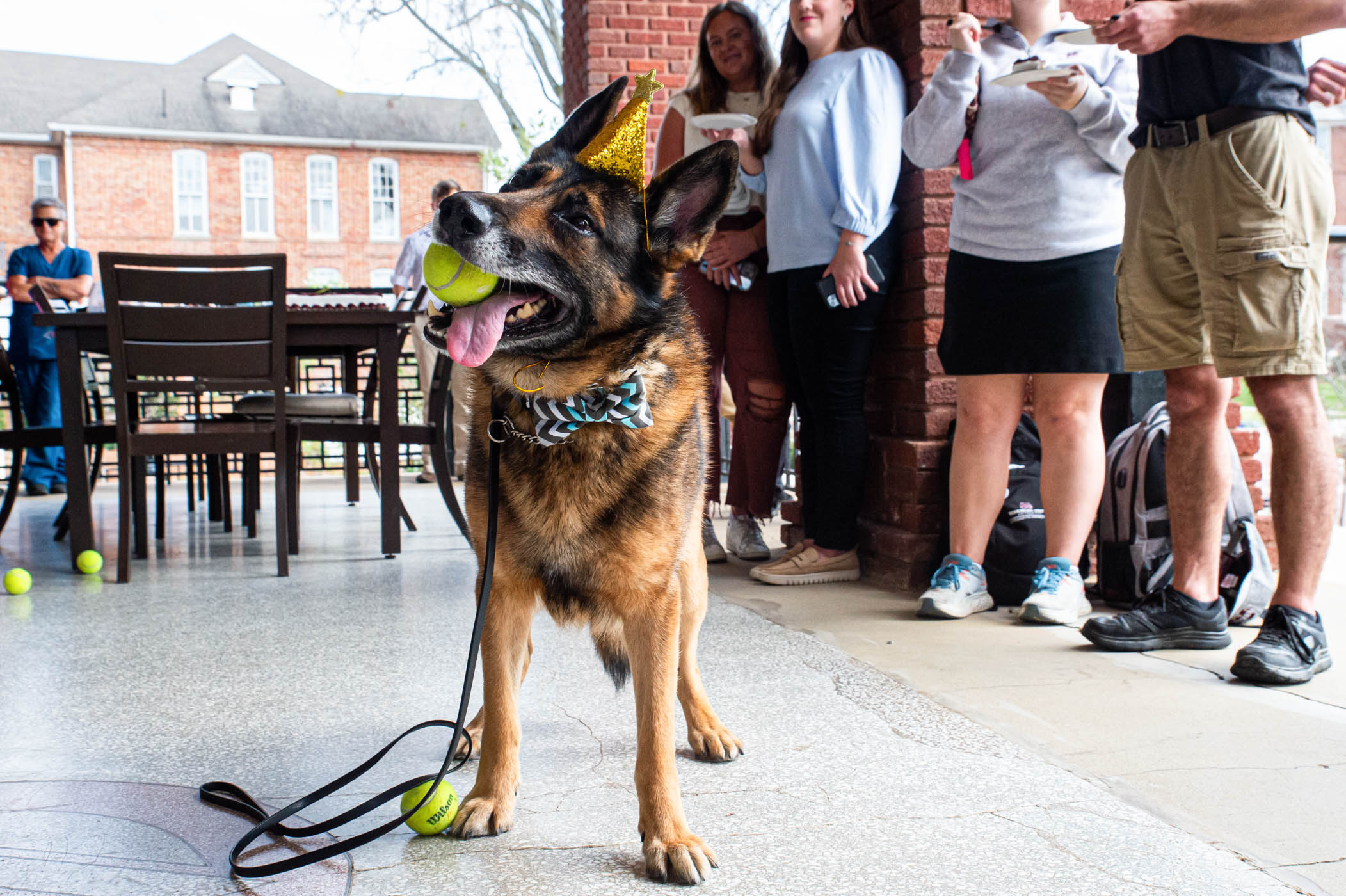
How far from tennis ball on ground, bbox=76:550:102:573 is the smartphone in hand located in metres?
3.19

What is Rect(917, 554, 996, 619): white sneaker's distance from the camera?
3.10 m

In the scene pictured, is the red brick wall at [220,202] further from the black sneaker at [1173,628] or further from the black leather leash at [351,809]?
the black leather leash at [351,809]

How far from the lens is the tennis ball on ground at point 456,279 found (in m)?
1.52

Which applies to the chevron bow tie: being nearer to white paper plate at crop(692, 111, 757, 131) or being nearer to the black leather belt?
the black leather belt

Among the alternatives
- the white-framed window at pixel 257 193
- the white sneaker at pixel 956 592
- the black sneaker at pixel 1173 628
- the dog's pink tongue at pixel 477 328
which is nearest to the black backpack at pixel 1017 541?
the white sneaker at pixel 956 592

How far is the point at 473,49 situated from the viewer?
16531mm

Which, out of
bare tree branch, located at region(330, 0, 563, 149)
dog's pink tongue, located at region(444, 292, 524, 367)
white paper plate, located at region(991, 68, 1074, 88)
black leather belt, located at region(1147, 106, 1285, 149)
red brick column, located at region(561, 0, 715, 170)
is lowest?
dog's pink tongue, located at region(444, 292, 524, 367)

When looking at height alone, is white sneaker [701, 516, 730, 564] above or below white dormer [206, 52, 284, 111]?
below

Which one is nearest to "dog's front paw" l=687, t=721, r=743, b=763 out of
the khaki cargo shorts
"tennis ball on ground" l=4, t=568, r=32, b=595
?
the khaki cargo shorts

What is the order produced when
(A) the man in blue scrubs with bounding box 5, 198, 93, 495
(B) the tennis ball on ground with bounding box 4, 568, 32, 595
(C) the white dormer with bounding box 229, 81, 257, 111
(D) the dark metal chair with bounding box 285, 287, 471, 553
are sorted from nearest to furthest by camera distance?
1. (B) the tennis ball on ground with bounding box 4, 568, 32, 595
2. (D) the dark metal chair with bounding box 285, 287, 471, 553
3. (A) the man in blue scrubs with bounding box 5, 198, 93, 495
4. (C) the white dormer with bounding box 229, 81, 257, 111

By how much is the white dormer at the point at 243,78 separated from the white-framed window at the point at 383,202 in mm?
3848

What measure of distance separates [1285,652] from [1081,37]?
5.21ft

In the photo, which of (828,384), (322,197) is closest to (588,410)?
(828,384)

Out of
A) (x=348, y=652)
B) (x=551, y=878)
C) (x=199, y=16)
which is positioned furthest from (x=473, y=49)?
(x=551, y=878)
